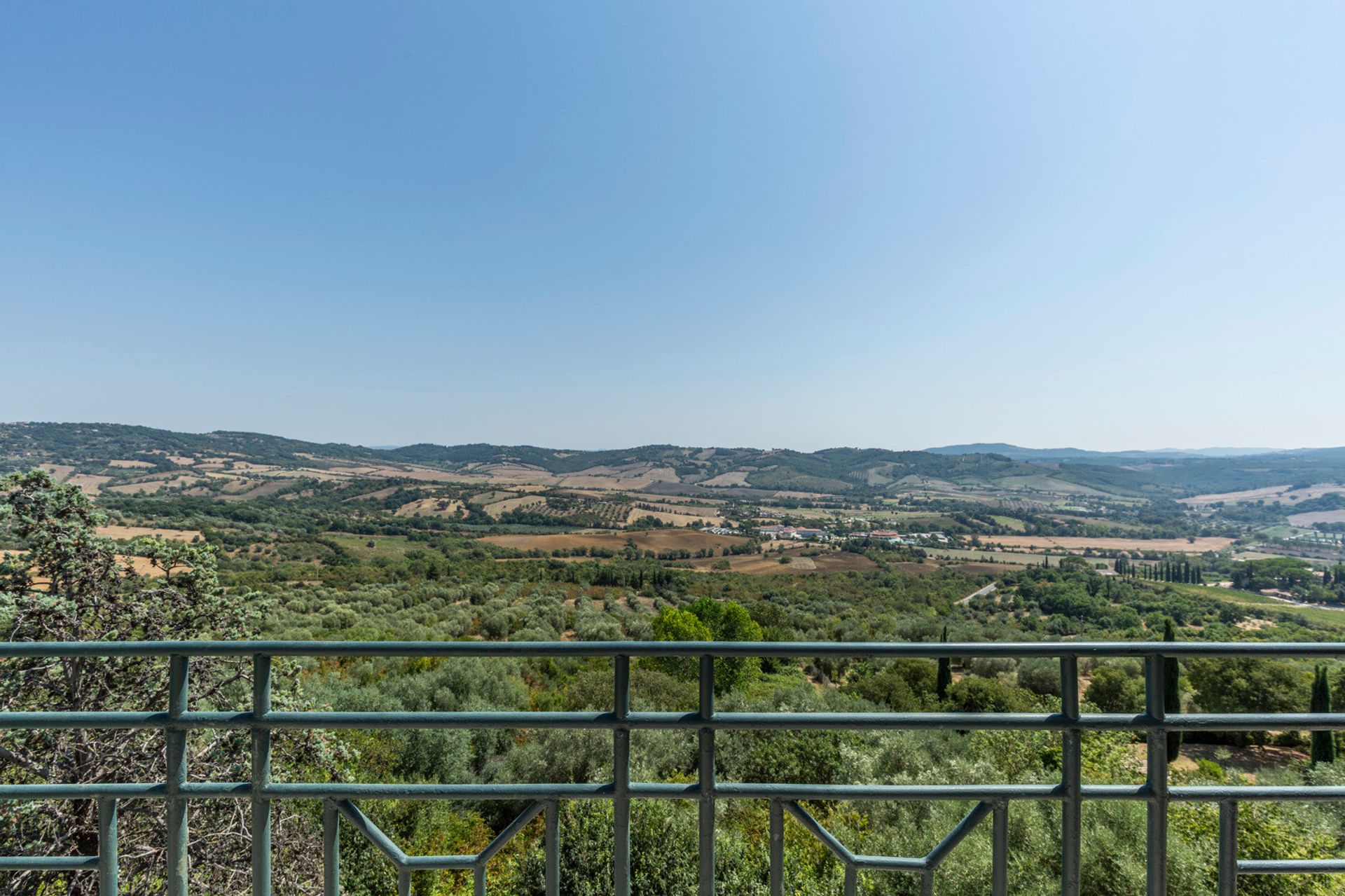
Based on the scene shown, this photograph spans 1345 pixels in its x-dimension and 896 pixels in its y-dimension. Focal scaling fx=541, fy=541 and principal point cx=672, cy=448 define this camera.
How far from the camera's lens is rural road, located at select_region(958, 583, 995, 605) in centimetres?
5571

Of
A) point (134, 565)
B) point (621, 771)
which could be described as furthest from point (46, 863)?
point (134, 565)

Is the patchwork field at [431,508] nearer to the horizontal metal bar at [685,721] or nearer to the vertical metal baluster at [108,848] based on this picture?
the vertical metal baluster at [108,848]

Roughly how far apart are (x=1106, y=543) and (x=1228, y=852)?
414 ft

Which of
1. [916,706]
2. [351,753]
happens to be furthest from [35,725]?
[916,706]

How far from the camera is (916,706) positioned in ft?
70.5

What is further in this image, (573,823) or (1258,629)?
(1258,629)

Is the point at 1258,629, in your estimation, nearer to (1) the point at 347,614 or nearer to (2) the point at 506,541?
(1) the point at 347,614

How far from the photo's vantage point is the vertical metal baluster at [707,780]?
162 cm

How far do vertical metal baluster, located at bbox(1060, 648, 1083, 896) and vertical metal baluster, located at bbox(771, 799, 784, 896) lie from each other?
32.3 inches

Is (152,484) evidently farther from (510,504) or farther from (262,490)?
(510,504)

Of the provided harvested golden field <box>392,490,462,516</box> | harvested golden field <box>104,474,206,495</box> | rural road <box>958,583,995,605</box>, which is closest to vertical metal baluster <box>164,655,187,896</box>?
rural road <box>958,583,995,605</box>

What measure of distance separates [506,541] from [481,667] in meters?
62.3

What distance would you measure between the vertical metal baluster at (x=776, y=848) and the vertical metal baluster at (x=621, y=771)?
1.50 feet

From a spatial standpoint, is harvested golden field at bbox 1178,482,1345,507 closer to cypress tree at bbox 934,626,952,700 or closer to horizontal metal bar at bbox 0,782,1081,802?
cypress tree at bbox 934,626,952,700
